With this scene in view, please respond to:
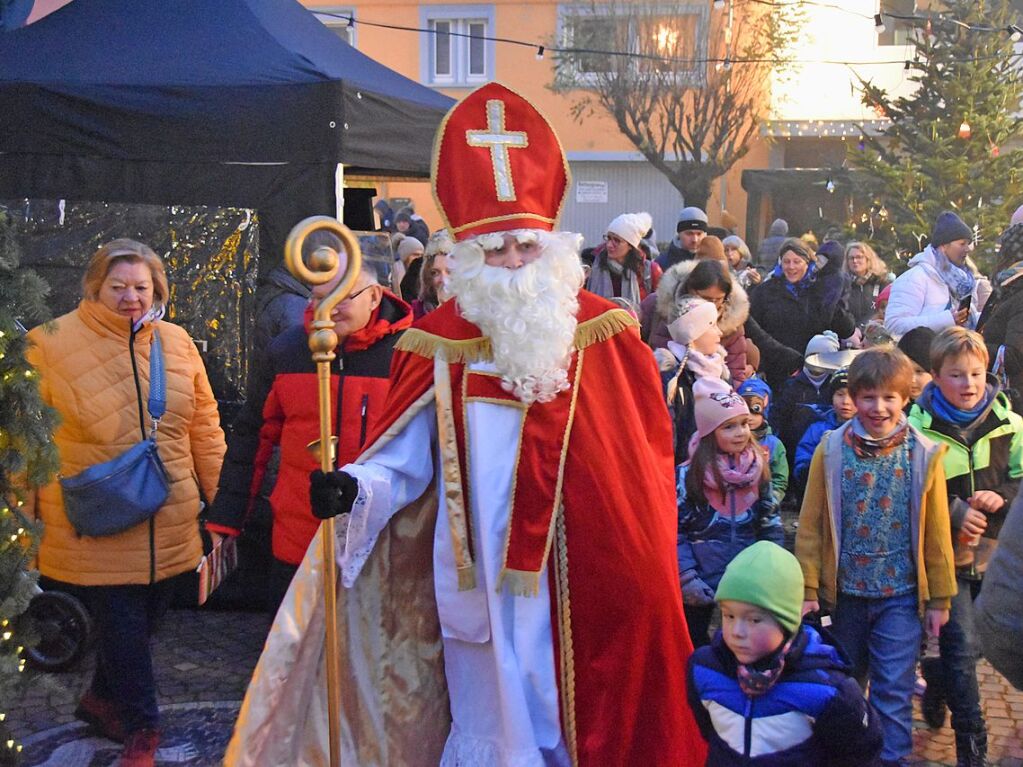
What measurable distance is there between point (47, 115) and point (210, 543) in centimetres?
337

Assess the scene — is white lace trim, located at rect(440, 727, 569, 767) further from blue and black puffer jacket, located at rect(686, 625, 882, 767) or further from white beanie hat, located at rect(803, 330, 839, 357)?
white beanie hat, located at rect(803, 330, 839, 357)

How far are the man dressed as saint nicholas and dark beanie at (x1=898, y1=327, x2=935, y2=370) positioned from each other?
11.2ft

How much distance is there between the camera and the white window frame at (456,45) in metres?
27.4

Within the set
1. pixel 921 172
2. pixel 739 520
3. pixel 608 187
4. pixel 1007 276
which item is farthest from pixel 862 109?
pixel 739 520

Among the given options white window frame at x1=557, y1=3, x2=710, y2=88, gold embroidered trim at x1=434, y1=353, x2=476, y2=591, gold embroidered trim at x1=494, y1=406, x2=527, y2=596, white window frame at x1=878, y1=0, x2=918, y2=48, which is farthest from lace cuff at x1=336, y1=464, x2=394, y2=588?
white window frame at x1=878, y1=0, x2=918, y2=48

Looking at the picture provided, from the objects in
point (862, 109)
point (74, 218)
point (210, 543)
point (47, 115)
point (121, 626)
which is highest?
point (862, 109)

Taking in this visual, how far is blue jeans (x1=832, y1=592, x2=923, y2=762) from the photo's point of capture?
448cm

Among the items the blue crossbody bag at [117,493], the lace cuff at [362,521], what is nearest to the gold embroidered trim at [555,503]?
the lace cuff at [362,521]

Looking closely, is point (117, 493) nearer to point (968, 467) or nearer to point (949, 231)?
point (968, 467)

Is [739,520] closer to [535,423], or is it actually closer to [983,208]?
[535,423]

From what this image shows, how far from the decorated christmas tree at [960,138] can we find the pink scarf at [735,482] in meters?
12.0

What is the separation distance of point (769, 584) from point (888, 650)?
161 centimetres

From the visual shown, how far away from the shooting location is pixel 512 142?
415 cm

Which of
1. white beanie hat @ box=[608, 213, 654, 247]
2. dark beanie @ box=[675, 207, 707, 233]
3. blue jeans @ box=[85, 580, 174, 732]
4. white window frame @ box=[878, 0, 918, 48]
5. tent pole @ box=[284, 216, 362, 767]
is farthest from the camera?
white window frame @ box=[878, 0, 918, 48]
